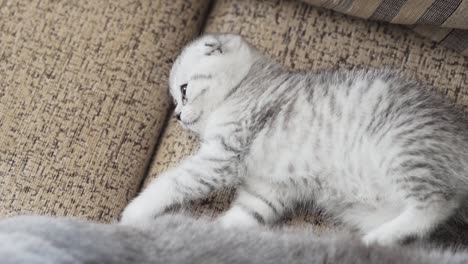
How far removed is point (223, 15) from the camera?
4.91 ft

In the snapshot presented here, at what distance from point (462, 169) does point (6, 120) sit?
0.92 meters

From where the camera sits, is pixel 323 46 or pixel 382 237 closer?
pixel 382 237

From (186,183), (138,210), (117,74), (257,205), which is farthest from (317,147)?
(117,74)

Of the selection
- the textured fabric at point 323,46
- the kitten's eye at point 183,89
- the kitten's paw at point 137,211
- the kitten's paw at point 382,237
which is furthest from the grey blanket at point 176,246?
the kitten's eye at point 183,89

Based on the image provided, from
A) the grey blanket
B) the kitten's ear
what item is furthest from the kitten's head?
the grey blanket

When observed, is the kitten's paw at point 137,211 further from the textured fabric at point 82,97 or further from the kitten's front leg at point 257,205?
the kitten's front leg at point 257,205

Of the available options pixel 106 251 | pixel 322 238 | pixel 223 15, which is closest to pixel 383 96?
pixel 322 238

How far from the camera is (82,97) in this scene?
131 centimetres

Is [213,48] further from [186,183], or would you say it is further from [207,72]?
[186,183]

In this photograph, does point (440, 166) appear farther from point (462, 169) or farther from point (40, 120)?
point (40, 120)

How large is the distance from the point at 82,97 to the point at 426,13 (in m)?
0.77

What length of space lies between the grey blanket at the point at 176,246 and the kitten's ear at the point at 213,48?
1.72 ft

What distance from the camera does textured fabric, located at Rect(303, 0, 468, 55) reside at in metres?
1.23

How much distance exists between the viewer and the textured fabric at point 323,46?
1.34 metres
